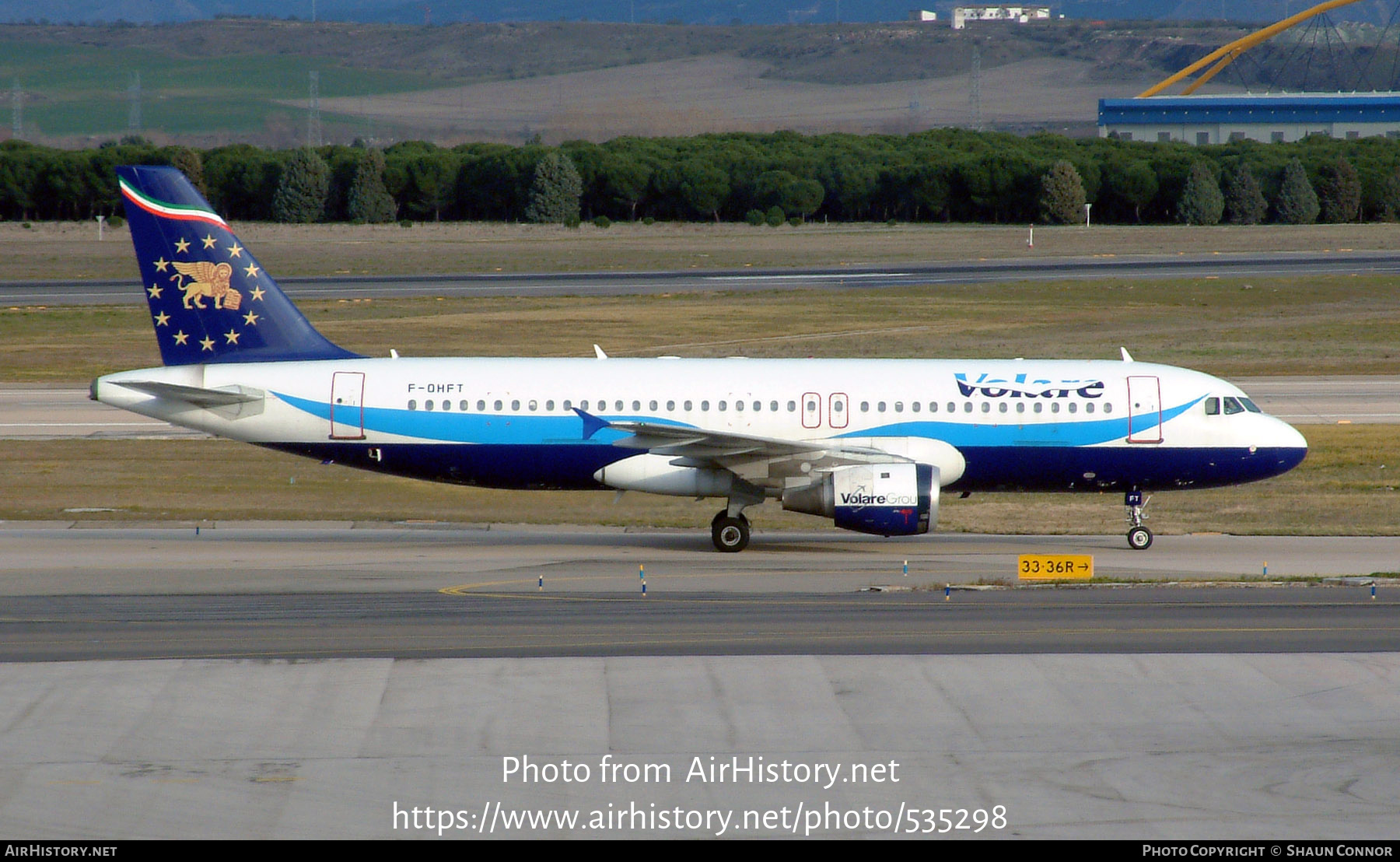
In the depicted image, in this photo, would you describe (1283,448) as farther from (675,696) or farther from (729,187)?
(729,187)

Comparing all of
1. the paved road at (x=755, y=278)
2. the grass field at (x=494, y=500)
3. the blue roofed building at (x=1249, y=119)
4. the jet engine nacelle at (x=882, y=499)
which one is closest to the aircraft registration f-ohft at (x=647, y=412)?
the jet engine nacelle at (x=882, y=499)

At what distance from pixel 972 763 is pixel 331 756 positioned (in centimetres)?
731

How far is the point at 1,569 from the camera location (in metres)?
28.5

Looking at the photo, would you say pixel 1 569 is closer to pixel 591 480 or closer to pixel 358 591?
pixel 358 591

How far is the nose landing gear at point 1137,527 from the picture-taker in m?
32.5

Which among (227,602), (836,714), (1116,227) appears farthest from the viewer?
(1116,227)

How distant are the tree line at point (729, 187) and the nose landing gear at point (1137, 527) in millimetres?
87990

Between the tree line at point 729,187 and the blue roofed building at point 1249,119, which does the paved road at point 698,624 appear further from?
the blue roofed building at point 1249,119

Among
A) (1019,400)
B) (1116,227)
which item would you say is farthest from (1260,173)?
(1019,400)

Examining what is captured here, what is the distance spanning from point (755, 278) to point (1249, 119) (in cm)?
11186

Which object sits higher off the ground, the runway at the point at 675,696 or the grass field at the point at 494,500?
the runway at the point at 675,696

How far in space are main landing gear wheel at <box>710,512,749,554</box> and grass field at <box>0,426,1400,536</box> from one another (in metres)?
4.30

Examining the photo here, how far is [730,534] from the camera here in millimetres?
31891

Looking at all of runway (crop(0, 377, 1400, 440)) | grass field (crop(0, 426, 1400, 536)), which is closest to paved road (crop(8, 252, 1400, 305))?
runway (crop(0, 377, 1400, 440))
